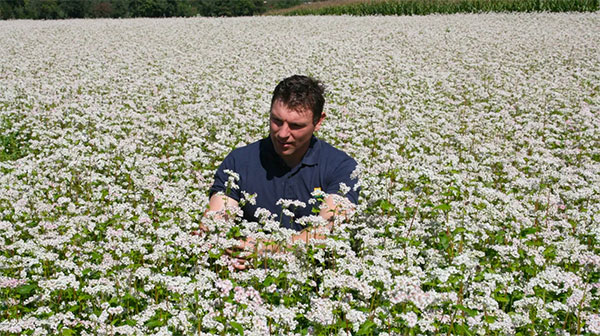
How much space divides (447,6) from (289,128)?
40290 millimetres

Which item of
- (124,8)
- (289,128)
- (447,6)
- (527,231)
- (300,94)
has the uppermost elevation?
(124,8)

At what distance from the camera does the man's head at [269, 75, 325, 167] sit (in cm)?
455

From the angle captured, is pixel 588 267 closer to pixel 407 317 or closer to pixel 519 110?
pixel 407 317

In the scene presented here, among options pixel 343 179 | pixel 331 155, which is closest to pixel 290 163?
pixel 331 155

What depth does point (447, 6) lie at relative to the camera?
40.8 meters

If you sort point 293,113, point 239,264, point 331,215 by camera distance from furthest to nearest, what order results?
point 293,113, point 331,215, point 239,264

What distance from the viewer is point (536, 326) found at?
3.38 m

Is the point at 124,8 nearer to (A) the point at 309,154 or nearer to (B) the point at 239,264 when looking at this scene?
(A) the point at 309,154

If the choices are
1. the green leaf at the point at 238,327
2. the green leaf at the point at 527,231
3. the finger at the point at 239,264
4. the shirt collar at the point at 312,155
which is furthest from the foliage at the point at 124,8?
the green leaf at the point at 238,327

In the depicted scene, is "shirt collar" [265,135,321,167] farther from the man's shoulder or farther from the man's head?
the man's head

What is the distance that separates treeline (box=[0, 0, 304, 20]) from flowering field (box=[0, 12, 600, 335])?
49.2m

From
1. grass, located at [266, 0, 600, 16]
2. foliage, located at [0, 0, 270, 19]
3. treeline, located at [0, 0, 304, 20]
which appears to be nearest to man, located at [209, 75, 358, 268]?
grass, located at [266, 0, 600, 16]

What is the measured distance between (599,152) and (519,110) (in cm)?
274

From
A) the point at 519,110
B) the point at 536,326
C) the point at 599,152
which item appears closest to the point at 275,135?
the point at 536,326
